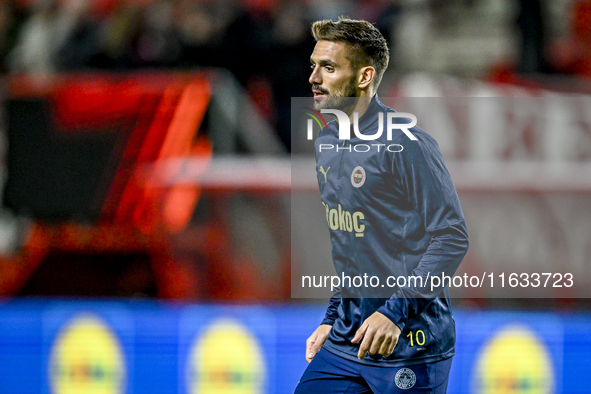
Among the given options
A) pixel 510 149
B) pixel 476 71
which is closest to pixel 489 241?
pixel 510 149

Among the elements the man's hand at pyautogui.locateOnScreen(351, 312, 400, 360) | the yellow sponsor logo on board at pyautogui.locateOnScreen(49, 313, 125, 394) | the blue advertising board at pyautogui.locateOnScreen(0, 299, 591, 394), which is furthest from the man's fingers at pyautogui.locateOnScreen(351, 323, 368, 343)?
the yellow sponsor logo on board at pyautogui.locateOnScreen(49, 313, 125, 394)

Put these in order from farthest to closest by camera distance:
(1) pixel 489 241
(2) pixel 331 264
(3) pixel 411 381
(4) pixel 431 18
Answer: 1. (4) pixel 431 18
2. (1) pixel 489 241
3. (2) pixel 331 264
4. (3) pixel 411 381

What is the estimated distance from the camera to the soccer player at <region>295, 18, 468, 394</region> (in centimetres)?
148

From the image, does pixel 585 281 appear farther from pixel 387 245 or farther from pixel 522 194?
pixel 387 245

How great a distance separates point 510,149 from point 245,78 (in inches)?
87.2

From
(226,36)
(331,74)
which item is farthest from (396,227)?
(226,36)

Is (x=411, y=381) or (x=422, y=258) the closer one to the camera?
(x=422, y=258)

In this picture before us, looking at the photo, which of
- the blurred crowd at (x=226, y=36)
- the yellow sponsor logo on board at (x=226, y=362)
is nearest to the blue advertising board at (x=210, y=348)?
the yellow sponsor logo on board at (x=226, y=362)

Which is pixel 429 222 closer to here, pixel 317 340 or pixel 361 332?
pixel 361 332

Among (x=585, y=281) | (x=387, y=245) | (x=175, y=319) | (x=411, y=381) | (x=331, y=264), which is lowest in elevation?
(x=175, y=319)

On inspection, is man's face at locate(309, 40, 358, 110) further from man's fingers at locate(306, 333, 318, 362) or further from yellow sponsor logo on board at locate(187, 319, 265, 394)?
yellow sponsor logo on board at locate(187, 319, 265, 394)

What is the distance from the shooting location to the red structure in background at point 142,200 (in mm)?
3748

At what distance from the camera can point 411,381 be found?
62.2 inches

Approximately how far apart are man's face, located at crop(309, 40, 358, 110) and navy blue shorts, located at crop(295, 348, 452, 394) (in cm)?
64
